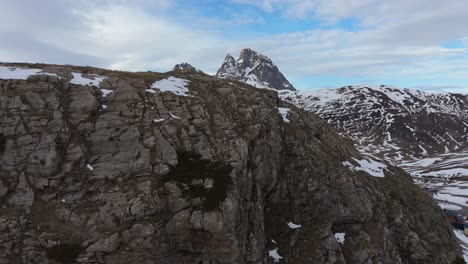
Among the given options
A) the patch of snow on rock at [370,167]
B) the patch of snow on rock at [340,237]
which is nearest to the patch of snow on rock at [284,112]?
the patch of snow on rock at [370,167]

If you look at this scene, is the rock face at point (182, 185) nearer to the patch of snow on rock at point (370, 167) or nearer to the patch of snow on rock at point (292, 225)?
the patch of snow on rock at point (292, 225)

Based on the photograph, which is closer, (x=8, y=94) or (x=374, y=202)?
(x=8, y=94)

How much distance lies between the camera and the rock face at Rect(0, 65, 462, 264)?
26.7 meters

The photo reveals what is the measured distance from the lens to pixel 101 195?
28.5m

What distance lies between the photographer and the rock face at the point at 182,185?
87.7 ft

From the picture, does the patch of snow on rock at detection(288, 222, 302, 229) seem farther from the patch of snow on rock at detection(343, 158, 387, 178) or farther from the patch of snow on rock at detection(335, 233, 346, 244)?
the patch of snow on rock at detection(343, 158, 387, 178)

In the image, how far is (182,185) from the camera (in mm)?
29688

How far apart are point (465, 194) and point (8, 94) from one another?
165327 millimetres

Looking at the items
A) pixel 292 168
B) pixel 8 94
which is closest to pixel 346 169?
pixel 292 168

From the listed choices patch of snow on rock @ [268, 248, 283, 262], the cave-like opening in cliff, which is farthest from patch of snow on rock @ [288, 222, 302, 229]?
the cave-like opening in cliff

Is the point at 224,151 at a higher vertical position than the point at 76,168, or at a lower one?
higher

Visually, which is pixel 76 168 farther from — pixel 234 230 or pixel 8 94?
pixel 234 230

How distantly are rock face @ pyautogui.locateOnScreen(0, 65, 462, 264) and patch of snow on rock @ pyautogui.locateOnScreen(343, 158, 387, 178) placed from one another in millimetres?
860

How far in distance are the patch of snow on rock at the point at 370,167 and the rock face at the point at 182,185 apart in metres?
0.86
